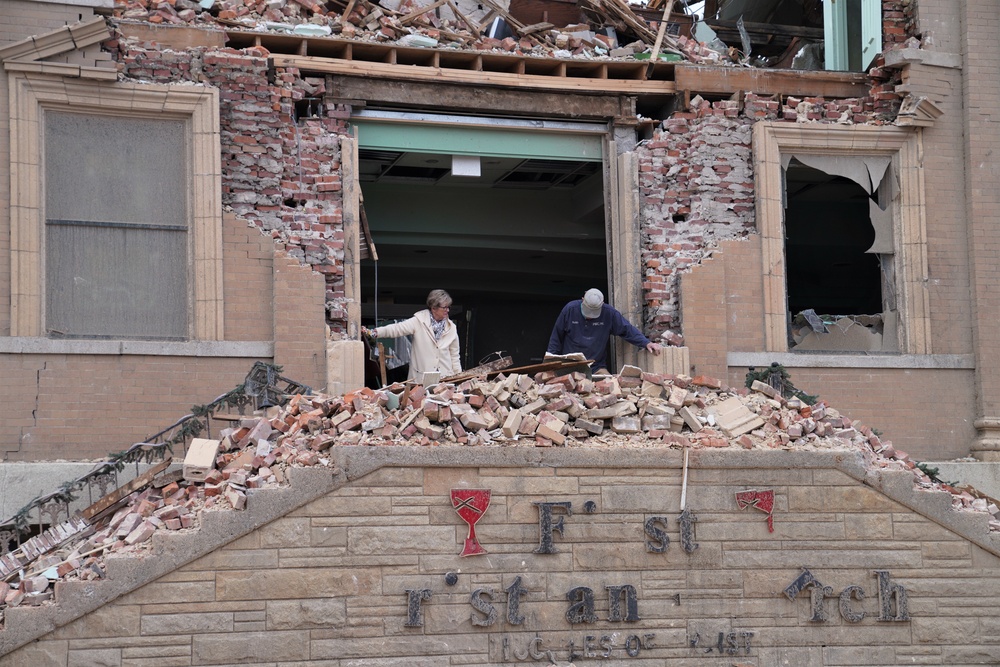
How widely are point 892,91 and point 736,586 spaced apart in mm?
7696

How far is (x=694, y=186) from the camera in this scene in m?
14.8

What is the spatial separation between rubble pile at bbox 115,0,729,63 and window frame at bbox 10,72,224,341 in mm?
980

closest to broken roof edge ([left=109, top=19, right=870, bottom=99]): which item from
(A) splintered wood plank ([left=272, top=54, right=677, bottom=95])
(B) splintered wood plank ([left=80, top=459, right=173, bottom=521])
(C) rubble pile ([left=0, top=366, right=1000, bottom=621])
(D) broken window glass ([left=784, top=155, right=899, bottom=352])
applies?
(A) splintered wood plank ([left=272, top=54, right=677, bottom=95])

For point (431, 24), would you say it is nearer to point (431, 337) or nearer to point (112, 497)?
A: point (431, 337)

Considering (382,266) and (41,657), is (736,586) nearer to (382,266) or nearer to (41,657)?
(41,657)

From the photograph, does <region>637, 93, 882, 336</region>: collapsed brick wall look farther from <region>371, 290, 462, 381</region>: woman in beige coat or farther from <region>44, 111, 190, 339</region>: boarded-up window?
<region>44, 111, 190, 339</region>: boarded-up window

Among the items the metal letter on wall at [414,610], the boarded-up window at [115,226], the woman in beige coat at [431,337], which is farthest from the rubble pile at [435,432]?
the boarded-up window at [115,226]

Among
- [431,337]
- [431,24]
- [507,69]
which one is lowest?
[431,337]

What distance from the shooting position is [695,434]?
1060cm

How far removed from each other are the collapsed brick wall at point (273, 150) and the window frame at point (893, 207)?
16.3ft

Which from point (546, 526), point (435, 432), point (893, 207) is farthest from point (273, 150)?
point (893, 207)

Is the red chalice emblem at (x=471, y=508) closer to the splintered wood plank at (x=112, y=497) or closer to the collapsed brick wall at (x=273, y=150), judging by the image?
the splintered wood plank at (x=112, y=497)

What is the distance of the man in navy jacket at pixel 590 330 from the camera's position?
13.2m

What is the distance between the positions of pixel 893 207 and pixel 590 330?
14.9 ft
